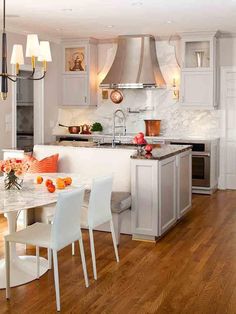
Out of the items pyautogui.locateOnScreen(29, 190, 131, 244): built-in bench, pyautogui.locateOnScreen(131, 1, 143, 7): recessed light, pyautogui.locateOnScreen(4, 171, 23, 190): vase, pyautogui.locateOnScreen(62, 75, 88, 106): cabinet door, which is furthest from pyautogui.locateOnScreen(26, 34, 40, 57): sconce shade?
pyautogui.locateOnScreen(62, 75, 88, 106): cabinet door

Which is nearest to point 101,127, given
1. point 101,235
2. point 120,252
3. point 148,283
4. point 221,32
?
point 221,32

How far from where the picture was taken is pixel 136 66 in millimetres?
8453

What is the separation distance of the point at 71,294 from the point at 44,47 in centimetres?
215

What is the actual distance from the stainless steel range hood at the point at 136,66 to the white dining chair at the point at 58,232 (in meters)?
4.85

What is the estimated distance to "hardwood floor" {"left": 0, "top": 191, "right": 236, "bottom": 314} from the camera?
3.56 metres

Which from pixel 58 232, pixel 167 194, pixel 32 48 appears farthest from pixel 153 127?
pixel 58 232

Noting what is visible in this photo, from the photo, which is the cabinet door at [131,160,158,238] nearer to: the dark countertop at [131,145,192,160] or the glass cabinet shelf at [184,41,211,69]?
the dark countertop at [131,145,192,160]

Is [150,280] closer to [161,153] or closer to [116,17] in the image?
[161,153]

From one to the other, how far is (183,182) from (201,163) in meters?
1.85

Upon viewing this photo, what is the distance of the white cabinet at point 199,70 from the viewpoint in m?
8.04

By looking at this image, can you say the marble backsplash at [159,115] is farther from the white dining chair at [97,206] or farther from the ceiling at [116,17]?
the white dining chair at [97,206]

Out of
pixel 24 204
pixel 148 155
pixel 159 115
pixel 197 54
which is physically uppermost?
pixel 197 54

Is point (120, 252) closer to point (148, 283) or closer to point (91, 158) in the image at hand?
point (148, 283)

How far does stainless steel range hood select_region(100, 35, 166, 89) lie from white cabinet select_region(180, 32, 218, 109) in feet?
1.64
